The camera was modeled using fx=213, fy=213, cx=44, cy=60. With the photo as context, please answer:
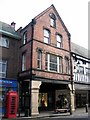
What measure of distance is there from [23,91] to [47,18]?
28.9 feet

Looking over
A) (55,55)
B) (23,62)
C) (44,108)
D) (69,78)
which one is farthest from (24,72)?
(44,108)

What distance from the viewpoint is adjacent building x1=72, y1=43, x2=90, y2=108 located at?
28.4 meters

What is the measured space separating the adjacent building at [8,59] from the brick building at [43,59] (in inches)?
26.3

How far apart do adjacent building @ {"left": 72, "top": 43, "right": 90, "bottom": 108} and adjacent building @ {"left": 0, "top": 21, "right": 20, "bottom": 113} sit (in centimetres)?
828

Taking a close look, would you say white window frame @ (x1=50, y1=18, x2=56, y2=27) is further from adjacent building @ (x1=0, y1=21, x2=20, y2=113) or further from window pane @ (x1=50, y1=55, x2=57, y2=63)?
adjacent building @ (x1=0, y1=21, x2=20, y2=113)

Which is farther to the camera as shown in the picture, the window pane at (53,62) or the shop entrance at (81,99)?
the shop entrance at (81,99)

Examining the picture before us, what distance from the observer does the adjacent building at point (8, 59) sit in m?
21.5

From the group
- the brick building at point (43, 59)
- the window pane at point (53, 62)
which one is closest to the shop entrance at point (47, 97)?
the brick building at point (43, 59)

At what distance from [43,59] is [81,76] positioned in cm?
935

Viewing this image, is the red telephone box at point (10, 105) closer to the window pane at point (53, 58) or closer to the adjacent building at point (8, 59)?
the adjacent building at point (8, 59)

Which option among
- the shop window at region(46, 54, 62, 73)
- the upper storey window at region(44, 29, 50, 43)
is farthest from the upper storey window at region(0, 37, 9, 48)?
the shop window at region(46, 54, 62, 73)

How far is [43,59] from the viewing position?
22.6 meters

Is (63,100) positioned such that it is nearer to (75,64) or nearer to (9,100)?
(75,64)

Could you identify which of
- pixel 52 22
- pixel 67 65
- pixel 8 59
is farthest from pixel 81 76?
pixel 8 59
